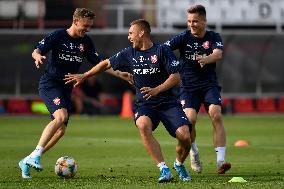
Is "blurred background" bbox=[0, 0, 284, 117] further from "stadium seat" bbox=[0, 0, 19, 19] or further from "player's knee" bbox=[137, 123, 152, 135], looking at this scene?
"player's knee" bbox=[137, 123, 152, 135]

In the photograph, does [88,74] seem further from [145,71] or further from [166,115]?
[166,115]

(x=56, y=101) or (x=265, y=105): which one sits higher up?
(x=56, y=101)

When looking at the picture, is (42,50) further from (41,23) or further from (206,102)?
(41,23)

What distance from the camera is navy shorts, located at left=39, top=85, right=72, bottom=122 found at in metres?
14.1

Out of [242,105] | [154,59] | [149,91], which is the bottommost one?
[242,105]

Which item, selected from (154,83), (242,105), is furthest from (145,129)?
(242,105)

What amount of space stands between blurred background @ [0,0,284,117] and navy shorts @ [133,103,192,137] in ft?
73.5

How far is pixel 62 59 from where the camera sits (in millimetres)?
14406

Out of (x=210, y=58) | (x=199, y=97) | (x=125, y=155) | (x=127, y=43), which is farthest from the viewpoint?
(x=127, y=43)

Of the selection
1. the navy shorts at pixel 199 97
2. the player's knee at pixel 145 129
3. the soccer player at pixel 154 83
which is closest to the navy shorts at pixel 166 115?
the soccer player at pixel 154 83

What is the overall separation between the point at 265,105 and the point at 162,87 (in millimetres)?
26158

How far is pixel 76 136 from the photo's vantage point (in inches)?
948

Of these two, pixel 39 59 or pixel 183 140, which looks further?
pixel 39 59

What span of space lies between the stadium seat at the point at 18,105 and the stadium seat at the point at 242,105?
8190 mm
